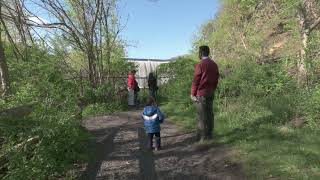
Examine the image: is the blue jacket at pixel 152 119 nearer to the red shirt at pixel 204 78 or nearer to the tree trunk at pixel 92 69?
the red shirt at pixel 204 78

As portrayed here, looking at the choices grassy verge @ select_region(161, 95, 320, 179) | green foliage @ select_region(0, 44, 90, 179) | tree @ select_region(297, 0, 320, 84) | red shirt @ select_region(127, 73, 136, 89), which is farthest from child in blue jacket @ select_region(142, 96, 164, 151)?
red shirt @ select_region(127, 73, 136, 89)

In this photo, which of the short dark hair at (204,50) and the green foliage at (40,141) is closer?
the green foliage at (40,141)

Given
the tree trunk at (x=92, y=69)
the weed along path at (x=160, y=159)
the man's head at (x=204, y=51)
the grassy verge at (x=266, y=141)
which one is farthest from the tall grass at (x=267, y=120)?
the tree trunk at (x=92, y=69)

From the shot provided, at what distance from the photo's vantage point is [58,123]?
792cm

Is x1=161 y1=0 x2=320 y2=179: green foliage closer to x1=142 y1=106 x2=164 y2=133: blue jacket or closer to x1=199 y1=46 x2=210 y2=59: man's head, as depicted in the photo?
x1=142 y1=106 x2=164 y2=133: blue jacket

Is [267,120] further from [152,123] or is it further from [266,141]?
[152,123]

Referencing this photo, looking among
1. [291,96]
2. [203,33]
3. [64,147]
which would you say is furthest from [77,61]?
[203,33]

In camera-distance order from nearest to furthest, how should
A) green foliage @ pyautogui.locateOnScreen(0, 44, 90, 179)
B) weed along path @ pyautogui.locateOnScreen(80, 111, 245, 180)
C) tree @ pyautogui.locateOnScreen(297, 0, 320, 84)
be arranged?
green foliage @ pyautogui.locateOnScreen(0, 44, 90, 179) → weed along path @ pyautogui.locateOnScreen(80, 111, 245, 180) → tree @ pyautogui.locateOnScreen(297, 0, 320, 84)

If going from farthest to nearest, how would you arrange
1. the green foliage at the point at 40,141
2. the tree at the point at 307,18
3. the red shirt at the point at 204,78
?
the tree at the point at 307,18
the red shirt at the point at 204,78
the green foliage at the point at 40,141

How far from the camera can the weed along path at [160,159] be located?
8.29 meters

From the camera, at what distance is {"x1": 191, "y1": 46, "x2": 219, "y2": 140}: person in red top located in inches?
415

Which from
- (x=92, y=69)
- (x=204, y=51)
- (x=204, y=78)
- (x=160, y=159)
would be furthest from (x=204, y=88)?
(x=92, y=69)

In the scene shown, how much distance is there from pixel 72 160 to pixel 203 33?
3590cm

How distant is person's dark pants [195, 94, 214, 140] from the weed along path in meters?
0.33
